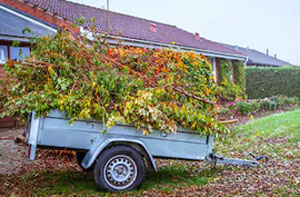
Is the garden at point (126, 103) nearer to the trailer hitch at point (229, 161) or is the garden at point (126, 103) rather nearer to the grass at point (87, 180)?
the grass at point (87, 180)

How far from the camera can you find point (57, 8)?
16.8 metres

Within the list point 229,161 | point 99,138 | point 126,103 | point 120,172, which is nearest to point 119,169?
point 120,172

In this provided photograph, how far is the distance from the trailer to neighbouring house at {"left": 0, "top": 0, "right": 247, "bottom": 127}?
7245 mm

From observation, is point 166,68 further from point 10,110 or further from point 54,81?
point 10,110

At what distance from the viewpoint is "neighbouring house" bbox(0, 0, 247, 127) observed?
1204cm

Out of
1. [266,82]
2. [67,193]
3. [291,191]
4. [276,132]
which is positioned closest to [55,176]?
[67,193]

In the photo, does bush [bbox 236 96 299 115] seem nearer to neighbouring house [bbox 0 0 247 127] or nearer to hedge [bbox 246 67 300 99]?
hedge [bbox 246 67 300 99]

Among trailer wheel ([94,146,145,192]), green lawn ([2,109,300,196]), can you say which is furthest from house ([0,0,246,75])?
trailer wheel ([94,146,145,192])

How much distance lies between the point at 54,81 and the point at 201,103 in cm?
243

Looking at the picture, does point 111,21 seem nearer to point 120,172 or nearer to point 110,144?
point 110,144

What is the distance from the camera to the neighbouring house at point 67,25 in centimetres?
1204

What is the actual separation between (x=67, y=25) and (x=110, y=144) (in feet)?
34.4

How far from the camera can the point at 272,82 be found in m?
22.9

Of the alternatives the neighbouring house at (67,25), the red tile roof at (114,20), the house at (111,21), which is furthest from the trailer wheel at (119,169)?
the red tile roof at (114,20)
